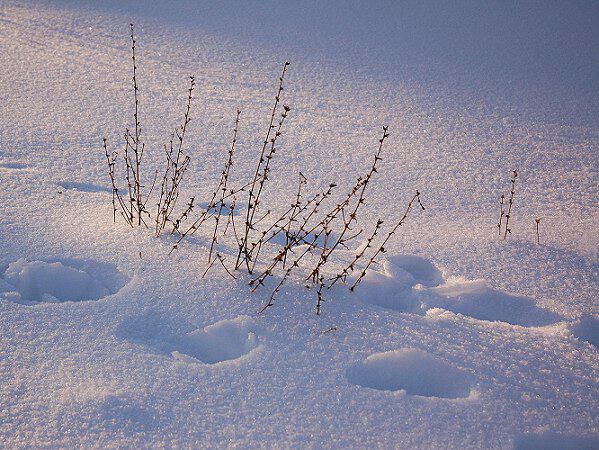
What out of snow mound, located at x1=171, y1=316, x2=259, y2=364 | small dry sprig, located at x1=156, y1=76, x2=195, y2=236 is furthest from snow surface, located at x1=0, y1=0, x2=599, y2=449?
small dry sprig, located at x1=156, y1=76, x2=195, y2=236

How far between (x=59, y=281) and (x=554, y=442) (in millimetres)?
1695

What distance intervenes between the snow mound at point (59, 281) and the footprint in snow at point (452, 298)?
3.02ft

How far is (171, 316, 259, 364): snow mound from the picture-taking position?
1.96 m

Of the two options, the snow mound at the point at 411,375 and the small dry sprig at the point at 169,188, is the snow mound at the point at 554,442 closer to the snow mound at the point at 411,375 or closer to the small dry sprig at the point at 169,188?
the snow mound at the point at 411,375

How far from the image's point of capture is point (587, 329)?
2.27m

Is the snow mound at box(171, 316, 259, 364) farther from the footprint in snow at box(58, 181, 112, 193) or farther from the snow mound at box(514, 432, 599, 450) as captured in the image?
the footprint in snow at box(58, 181, 112, 193)

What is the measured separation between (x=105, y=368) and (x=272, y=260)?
0.76 meters

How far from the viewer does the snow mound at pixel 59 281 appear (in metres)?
2.16

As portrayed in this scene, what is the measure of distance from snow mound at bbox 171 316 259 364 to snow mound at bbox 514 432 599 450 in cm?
84

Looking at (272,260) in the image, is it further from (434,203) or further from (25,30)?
(25,30)

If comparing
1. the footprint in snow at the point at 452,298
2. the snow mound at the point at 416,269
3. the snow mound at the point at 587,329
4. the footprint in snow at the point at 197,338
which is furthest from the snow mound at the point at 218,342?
the snow mound at the point at 587,329

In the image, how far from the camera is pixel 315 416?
5.74 feet

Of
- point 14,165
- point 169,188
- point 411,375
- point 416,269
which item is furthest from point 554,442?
point 14,165

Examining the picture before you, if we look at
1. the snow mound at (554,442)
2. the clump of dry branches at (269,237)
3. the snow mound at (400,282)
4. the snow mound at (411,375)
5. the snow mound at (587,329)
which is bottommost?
the snow mound at (554,442)
